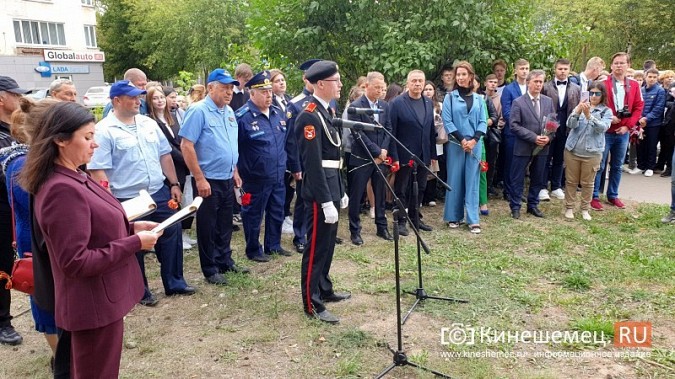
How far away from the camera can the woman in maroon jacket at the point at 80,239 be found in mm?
2152

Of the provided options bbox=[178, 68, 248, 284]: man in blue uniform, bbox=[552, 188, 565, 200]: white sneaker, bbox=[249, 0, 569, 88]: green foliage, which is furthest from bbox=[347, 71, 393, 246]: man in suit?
bbox=[552, 188, 565, 200]: white sneaker

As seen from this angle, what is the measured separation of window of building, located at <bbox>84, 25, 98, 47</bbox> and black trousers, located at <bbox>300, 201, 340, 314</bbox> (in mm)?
35902

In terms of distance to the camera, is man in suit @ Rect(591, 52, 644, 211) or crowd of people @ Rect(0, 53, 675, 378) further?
man in suit @ Rect(591, 52, 644, 211)

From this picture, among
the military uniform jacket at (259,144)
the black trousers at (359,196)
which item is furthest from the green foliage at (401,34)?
the military uniform jacket at (259,144)

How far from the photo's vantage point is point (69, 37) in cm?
3331

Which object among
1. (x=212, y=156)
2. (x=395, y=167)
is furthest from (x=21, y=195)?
(x=395, y=167)

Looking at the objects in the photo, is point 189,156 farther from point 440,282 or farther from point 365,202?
point 365,202

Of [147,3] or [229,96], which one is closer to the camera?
[229,96]

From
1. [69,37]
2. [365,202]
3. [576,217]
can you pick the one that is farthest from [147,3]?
[576,217]

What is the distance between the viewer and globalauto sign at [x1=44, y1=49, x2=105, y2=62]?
3142cm

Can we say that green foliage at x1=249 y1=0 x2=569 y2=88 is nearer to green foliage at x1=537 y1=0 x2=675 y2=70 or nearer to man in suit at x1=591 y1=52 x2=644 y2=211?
man in suit at x1=591 y1=52 x2=644 y2=211

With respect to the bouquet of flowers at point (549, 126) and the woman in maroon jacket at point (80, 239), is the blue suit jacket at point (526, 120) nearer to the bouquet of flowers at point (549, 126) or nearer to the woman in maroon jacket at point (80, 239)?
the bouquet of flowers at point (549, 126)

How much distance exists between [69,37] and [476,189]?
34.3m

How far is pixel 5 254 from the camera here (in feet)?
13.1
